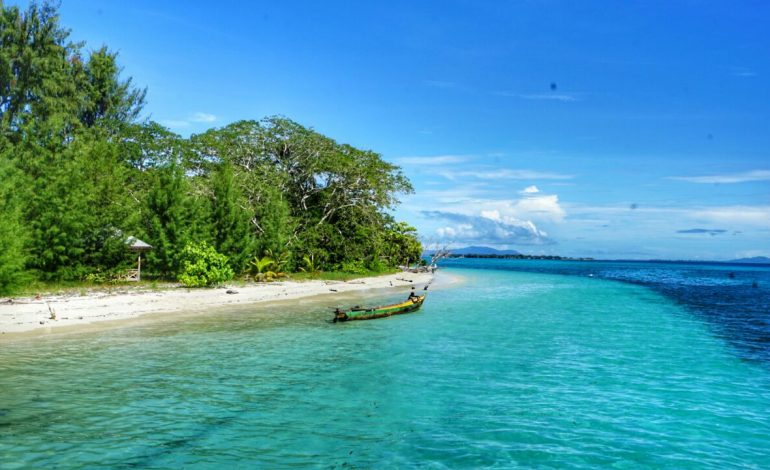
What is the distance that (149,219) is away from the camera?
34.6 metres

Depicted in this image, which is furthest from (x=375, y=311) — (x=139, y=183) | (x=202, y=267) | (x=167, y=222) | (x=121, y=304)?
(x=139, y=183)

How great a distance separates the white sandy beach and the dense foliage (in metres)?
3.00

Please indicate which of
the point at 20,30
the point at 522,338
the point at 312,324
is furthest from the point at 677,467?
the point at 20,30

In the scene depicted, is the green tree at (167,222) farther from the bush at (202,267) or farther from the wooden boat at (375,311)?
→ the wooden boat at (375,311)

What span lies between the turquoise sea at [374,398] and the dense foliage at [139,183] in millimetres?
11747

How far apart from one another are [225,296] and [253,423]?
20413mm

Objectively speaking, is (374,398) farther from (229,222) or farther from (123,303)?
(229,222)

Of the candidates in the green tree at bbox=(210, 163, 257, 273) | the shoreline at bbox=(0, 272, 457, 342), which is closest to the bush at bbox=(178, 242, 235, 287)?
the shoreline at bbox=(0, 272, 457, 342)

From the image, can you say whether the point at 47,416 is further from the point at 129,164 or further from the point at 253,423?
the point at 129,164

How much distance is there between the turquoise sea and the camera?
9.35 m

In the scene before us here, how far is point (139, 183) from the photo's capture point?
133 feet

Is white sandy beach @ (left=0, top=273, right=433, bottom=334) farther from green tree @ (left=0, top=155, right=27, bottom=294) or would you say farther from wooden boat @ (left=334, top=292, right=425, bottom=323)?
wooden boat @ (left=334, top=292, right=425, bottom=323)

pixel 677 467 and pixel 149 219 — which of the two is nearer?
pixel 677 467

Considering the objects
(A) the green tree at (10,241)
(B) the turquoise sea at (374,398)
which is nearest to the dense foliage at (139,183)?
(A) the green tree at (10,241)
